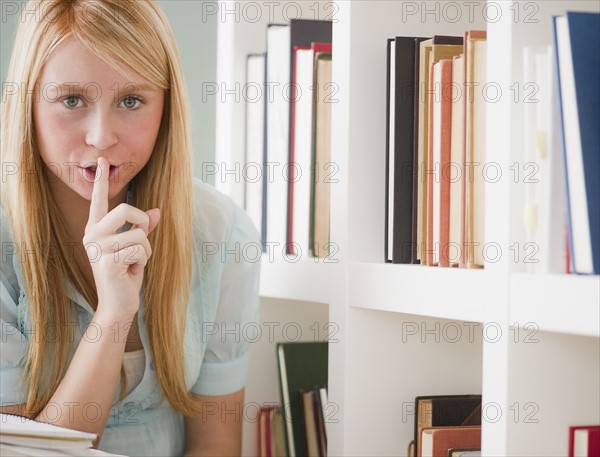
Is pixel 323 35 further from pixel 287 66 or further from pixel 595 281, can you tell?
pixel 595 281

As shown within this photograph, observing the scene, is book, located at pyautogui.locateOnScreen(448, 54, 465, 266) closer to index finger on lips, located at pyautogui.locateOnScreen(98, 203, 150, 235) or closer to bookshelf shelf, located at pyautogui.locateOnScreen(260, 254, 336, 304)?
bookshelf shelf, located at pyautogui.locateOnScreen(260, 254, 336, 304)

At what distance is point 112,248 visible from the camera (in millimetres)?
1146

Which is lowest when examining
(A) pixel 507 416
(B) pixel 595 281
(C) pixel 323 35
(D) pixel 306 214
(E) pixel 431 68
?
(A) pixel 507 416

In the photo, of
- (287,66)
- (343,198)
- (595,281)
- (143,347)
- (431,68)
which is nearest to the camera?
(595,281)

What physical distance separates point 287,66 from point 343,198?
332 millimetres

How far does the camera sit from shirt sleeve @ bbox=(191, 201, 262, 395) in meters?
1.36

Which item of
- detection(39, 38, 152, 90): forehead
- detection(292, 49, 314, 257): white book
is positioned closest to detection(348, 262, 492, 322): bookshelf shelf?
detection(292, 49, 314, 257): white book

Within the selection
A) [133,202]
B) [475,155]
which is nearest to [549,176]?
[475,155]

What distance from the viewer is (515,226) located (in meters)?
0.86

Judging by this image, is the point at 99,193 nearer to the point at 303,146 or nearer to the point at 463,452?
the point at 303,146

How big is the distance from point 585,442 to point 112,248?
2.06 ft

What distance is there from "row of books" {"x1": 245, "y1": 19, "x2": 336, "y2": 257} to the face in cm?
26

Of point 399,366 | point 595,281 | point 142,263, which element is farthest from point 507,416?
point 142,263

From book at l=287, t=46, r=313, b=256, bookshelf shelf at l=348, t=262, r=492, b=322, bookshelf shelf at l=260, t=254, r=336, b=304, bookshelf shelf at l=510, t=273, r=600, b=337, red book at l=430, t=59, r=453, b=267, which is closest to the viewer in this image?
bookshelf shelf at l=510, t=273, r=600, b=337
